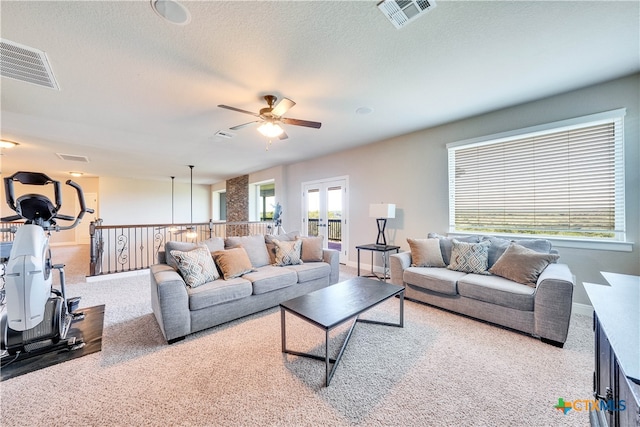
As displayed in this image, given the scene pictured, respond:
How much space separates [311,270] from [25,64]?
3.46 m

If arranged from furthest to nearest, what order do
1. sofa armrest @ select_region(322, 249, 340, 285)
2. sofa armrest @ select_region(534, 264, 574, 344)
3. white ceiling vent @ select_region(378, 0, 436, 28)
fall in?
sofa armrest @ select_region(322, 249, 340, 285)
sofa armrest @ select_region(534, 264, 574, 344)
white ceiling vent @ select_region(378, 0, 436, 28)

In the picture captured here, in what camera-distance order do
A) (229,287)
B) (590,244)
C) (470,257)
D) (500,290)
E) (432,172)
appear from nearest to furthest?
(500,290)
(229,287)
(590,244)
(470,257)
(432,172)

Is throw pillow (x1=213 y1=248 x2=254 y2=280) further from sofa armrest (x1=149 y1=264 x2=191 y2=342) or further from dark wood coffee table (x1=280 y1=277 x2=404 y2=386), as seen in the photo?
dark wood coffee table (x1=280 y1=277 x2=404 y2=386)

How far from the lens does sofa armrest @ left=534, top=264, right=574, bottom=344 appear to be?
2150 millimetres

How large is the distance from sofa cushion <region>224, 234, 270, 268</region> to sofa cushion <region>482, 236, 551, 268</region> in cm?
294

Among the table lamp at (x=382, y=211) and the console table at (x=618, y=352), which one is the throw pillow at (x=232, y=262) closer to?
the table lamp at (x=382, y=211)

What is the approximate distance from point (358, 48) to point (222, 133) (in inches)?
113

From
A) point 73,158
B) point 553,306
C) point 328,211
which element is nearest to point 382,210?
point 328,211

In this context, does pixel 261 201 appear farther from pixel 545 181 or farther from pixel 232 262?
pixel 545 181

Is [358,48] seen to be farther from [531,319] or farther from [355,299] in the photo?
[531,319]

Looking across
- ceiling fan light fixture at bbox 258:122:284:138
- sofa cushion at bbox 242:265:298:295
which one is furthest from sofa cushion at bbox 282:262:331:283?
ceiling fan light fixture at bbox 258:122:284:138

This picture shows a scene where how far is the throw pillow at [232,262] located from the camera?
2865 mm

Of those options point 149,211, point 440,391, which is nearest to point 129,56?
point 440,391

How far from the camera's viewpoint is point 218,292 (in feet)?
8.29
